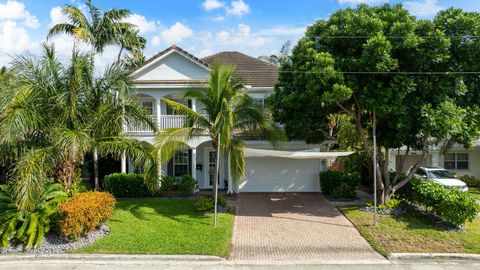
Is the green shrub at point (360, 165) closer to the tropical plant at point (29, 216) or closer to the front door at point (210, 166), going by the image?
the front door at point (210, 166)

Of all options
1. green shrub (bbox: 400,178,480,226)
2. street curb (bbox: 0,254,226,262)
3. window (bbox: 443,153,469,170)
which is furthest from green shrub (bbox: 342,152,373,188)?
street curb (bbox: 0,254,226,262)

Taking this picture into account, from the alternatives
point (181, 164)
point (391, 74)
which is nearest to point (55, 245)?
point (181, 164)

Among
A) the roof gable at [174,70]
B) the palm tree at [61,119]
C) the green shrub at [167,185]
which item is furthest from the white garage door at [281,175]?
the palm tree at [61,119]

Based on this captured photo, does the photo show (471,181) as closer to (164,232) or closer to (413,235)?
(413,235)

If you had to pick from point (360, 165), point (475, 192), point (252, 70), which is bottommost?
point (475, 192)

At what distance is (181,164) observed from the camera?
861 inches

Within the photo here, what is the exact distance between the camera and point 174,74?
20.7 metres

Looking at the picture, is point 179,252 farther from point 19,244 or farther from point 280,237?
point 19,244

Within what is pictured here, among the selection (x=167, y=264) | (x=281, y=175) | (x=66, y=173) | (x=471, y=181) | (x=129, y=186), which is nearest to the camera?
(x=167, y=264)

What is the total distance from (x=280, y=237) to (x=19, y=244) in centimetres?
730

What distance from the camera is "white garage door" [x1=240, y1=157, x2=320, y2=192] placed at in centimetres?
2055

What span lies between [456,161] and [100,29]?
973 inches

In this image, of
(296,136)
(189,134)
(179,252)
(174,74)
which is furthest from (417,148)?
(174,74)

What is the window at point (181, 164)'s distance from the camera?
71.5 ft
